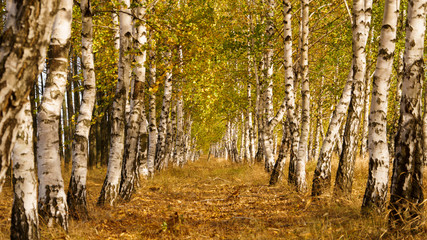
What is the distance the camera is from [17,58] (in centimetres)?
256

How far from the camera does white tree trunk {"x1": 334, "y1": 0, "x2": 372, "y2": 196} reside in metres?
7.50

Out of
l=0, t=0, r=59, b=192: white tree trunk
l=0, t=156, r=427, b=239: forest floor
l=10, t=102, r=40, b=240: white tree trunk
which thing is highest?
l=0, t=0, r=59, b=192: white tree trunk

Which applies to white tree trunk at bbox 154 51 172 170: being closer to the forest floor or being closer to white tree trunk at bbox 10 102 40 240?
the forest floor

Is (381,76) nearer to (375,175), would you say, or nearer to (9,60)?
(375,175)

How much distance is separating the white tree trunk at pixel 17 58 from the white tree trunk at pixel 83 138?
3.98m

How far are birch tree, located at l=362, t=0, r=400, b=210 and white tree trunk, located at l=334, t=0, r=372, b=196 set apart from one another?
1.86 meters

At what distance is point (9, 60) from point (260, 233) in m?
4.48

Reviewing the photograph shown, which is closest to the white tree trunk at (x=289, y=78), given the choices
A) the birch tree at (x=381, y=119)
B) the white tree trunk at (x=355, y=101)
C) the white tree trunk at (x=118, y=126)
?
the white tree trunk at (x=355, y=101)

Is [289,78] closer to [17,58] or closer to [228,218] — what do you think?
[228,218]

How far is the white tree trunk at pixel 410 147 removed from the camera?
4719mm

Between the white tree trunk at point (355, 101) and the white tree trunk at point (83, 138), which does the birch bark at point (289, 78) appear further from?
the white tree trunk at point (83, 138)

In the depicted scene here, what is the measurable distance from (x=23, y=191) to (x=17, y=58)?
257cm

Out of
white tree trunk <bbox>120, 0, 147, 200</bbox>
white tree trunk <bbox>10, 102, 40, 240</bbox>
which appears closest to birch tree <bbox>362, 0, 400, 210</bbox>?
white tree trunk <bbox>10, 102, 40, 240</bbox>

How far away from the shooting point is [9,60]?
8.27 feet
